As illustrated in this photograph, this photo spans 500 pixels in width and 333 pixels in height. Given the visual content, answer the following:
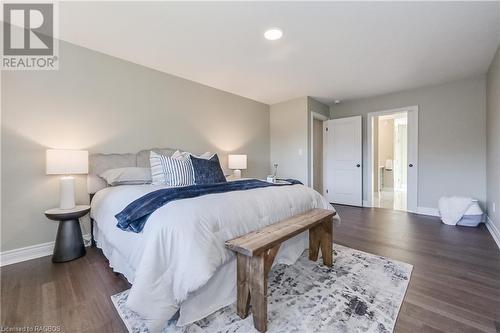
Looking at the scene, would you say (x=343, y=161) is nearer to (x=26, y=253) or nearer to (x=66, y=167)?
(x=66, y=167)

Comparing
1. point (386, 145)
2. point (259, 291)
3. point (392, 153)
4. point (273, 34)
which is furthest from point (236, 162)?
point (392, 153)

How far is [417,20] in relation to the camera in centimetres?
212

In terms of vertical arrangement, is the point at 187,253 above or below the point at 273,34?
below

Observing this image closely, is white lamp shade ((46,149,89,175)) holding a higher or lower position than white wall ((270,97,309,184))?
lower

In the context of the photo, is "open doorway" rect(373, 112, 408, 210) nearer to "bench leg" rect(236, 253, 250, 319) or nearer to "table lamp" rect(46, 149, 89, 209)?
"bench leg" rect(236, 253, 250, 319)

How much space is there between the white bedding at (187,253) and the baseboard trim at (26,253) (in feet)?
3.70

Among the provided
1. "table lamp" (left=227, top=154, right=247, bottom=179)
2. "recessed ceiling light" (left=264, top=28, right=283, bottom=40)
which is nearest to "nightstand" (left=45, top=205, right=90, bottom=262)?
"table lamp" (left=227, top=154, right=247, bottom=179)

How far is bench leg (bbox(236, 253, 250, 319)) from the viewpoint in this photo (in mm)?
1385

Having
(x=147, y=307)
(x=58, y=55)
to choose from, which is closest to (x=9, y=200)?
(x=58, y=55)

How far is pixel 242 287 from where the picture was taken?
1.41 m

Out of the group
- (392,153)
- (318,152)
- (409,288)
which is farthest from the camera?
(392,153)

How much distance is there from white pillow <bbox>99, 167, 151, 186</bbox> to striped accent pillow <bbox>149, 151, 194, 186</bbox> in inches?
8.5

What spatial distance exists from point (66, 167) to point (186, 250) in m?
1.80

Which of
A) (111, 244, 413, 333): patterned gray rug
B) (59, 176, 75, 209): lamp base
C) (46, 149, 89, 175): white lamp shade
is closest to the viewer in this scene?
(111, 244, 413, 333): patterned gray rug
